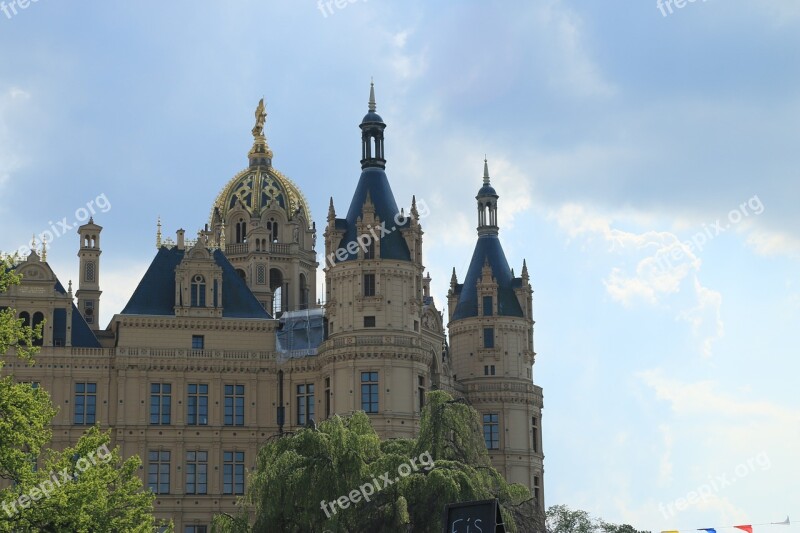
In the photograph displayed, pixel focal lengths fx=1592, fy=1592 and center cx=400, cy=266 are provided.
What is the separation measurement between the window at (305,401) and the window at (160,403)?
276 inches

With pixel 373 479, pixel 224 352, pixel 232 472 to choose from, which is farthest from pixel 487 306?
pixel 373 479

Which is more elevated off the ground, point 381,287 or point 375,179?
point 375,179

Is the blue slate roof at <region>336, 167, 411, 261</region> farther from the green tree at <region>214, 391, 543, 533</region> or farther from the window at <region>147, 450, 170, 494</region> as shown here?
the green tree at <region>214, 391, 543, 533</region>

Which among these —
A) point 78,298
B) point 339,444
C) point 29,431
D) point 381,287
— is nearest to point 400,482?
point 339,444

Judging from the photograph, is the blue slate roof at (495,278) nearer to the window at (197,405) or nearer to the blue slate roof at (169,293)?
the blue slate roof at (169,293)

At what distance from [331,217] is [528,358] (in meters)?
17.2

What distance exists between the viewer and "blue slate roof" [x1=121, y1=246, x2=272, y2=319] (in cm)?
8550

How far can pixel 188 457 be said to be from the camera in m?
84.2

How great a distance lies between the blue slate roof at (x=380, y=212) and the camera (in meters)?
84.2

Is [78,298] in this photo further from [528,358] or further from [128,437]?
[528,358]

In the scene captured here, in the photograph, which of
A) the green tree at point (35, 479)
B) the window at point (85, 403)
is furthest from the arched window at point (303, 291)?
the green tree at point (35, 479)

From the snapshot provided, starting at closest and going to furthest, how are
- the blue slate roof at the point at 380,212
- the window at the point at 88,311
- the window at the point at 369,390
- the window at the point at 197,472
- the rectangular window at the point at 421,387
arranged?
the window at the point at 369,390, the rectangular window at the point at 421,387, the window at the point at 197,472, the blue slate roof at the point at 380,212, the window at the point at 88,311

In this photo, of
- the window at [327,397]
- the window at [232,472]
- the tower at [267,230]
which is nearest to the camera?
the window at [232,472]

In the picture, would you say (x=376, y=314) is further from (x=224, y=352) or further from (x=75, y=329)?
(x=75, y=329)
